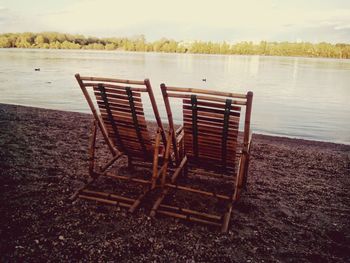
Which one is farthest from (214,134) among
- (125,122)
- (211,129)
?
(125,122)

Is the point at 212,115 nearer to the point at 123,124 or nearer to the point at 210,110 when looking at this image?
the point at 210,110

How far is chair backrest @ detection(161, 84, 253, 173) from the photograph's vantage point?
3920mm

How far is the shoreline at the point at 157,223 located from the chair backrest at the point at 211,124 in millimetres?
714

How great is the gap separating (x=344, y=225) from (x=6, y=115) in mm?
10648

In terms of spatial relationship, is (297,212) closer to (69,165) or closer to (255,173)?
(255,173)

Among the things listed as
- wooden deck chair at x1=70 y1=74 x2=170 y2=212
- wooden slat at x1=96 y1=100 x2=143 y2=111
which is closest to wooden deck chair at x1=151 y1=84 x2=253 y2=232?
wooden deck chair at x1=70 y1=74 x2=170 y2=212

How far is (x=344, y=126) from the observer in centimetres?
1575

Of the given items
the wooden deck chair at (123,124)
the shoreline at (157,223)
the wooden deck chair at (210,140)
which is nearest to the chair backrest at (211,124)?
the wooden deck chair at (210,140)

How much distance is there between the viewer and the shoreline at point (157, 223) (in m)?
3.51

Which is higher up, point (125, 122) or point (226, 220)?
point (125, 122)

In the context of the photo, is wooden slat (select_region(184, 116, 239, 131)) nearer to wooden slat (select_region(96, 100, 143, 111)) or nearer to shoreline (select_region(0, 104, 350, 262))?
wooden slat (select_region(96, 100, 143, 111))

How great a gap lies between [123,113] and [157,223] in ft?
5.13

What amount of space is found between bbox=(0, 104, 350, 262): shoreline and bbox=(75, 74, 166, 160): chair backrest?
2.57 ft

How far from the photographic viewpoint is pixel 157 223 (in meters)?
4.10
